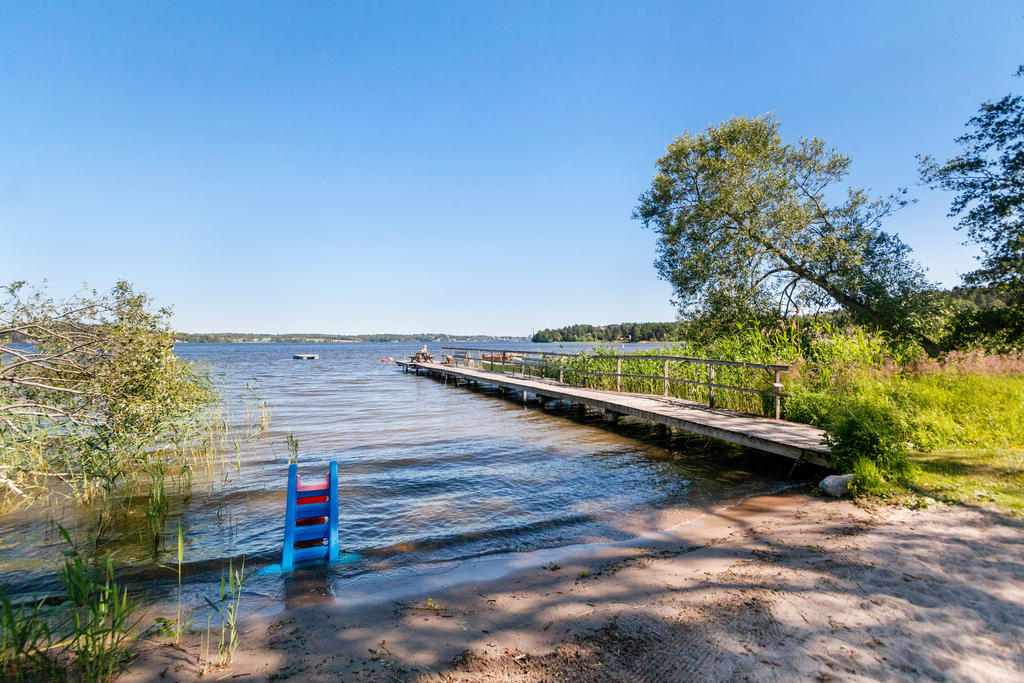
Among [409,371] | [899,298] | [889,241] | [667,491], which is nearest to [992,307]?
[899,298]

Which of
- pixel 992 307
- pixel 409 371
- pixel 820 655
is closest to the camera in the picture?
pixel 820 655

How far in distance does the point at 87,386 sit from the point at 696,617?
8.54 m

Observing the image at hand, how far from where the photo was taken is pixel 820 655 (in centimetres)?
294

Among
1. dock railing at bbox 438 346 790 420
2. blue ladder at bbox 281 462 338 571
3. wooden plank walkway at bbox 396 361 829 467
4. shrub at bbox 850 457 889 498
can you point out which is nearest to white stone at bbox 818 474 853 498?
shrub at bbox 850 457 889 498

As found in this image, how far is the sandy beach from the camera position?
2.95 metres

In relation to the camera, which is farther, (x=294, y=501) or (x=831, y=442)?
(x=831, y=442)

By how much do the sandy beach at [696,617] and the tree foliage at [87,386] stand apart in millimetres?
5097

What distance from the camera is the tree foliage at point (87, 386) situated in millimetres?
6590

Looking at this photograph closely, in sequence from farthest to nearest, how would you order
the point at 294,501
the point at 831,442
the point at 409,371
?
the point at 409,371 < the point at 831,442 < the point at 294,501

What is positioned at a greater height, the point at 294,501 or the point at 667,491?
the point at 294,501

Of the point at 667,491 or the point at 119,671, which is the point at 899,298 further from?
the point at 119,671

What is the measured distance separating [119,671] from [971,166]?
1672cm

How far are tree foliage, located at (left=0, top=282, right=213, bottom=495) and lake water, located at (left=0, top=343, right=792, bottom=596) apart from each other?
86 cm

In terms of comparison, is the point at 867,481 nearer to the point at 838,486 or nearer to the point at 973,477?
the point at 838,486
